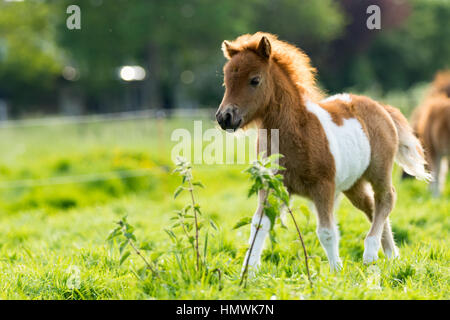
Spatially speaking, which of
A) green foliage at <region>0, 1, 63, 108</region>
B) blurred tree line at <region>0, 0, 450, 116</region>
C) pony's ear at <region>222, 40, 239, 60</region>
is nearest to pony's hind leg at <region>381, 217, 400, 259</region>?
pony's ear at <region>222, 40, 239, 60</region>

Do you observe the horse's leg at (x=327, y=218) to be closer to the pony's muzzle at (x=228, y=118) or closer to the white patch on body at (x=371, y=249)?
the white patch on body at (x=371, y=249)

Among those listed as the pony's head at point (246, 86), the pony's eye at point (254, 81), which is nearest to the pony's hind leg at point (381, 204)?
the pony's head at point (246, 86)

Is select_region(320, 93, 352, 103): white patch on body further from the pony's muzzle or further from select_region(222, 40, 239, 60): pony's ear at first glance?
the pony's muzzle

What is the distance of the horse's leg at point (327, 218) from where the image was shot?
3.66 metres

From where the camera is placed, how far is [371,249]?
3930 millimetres

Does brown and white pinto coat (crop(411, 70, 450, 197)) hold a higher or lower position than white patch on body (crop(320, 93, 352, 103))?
lower

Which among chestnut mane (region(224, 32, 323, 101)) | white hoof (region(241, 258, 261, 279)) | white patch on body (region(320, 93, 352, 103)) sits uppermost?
chestnut mane (region(224, 32, 323, 101))

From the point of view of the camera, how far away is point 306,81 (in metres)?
4.05

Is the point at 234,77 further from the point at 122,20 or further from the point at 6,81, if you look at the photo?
the point at 6,81

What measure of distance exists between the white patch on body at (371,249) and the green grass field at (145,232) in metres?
0.07

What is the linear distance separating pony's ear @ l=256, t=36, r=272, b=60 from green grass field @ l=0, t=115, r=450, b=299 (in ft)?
3.89

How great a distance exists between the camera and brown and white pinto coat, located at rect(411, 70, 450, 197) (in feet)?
28.5

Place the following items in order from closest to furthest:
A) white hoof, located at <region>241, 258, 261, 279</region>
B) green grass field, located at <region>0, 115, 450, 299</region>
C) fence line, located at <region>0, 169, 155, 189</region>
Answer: green grass field, located at <region>0, 115, 450, 299</region>
white hoof, located at <region>241, 258, 261, 279</region>
fence line, located at <region>0, 169, 155, 189</region>
